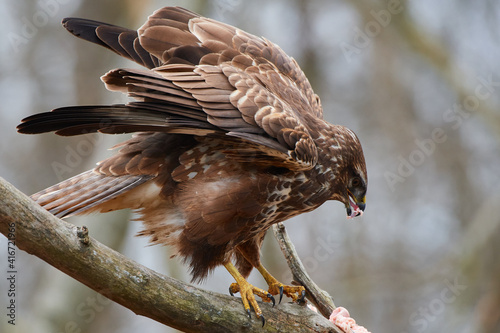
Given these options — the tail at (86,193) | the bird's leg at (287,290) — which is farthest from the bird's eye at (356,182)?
the tail at (86,193)

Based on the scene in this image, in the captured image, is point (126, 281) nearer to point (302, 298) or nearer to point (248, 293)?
point (248, 293)

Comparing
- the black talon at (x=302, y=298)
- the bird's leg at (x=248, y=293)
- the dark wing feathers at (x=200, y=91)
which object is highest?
the dark wing feathers at (x=200, y=91)

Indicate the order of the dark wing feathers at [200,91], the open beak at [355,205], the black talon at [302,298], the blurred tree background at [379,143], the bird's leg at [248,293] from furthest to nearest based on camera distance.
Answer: the blurred tree background at [379,143], the open beak at [355,205], the black talon at [302,298], the bird's leg at [248,293], the dark wing feathers at [200,91]

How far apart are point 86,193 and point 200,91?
120 centimetres

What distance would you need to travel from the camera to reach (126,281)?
3.79 metres

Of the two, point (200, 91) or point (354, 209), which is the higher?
point (200, 91)

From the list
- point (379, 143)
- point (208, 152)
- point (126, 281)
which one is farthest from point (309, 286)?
point (379, 143)

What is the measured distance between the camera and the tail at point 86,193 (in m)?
4.65

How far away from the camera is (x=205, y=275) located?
4781 mm

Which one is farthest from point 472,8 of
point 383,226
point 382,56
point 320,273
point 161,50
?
point 161,50

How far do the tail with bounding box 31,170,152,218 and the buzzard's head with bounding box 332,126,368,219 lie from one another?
1.49 meters

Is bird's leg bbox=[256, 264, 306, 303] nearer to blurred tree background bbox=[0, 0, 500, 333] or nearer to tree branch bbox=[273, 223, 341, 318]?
tree branch bbox=[273, 223, 341, 318]

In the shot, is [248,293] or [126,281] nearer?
[126,281]

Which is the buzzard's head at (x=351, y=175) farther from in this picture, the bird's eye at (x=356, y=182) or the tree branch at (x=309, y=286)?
the tree branch at (x=309, y=286)
